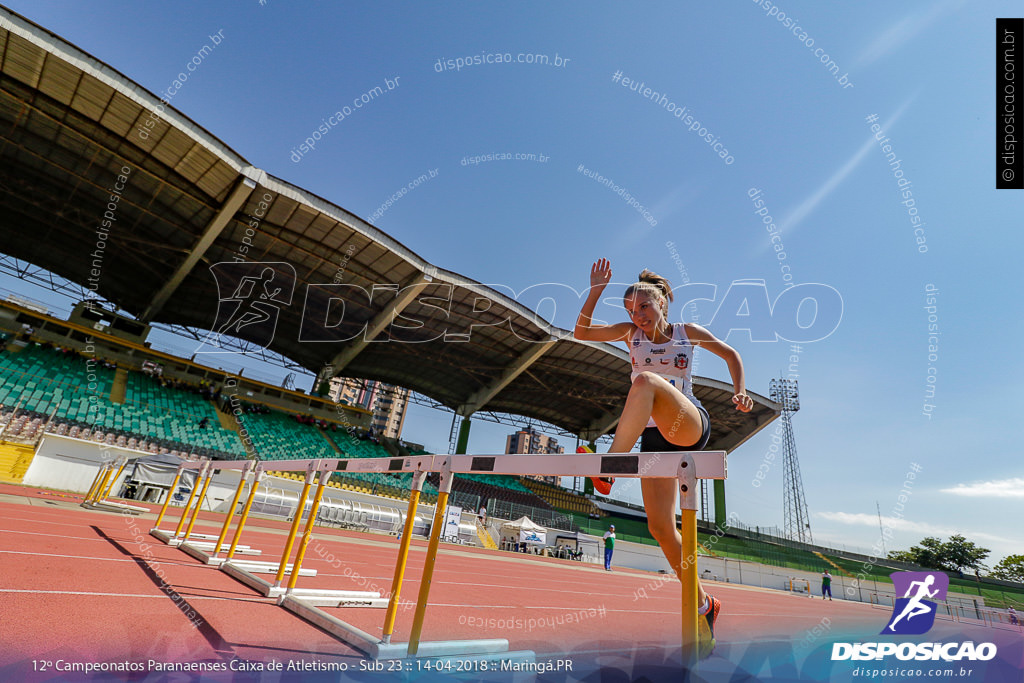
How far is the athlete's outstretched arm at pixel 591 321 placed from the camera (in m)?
2.58

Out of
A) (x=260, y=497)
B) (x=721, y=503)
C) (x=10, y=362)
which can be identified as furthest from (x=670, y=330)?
(x=721, y=503)

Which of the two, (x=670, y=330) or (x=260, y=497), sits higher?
(x=670, y=330)

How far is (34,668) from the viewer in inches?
→ 66.6

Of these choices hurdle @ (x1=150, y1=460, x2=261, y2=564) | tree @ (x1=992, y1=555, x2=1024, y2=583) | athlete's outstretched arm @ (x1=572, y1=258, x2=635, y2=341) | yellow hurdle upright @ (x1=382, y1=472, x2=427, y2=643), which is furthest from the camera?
tree @ (x1=992, y1=555, x2=1024, y2=583)

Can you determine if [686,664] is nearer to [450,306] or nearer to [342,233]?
[342,233]

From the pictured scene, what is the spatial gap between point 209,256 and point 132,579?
1940cm

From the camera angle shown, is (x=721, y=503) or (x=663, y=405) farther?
(x=721, y=503)

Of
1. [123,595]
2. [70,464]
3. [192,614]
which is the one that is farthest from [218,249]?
[192,614]

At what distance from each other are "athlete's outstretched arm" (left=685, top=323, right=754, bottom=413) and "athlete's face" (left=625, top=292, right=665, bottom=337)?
0.18 meters

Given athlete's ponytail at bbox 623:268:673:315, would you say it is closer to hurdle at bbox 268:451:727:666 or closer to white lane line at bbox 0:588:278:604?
hurdle at bbox 268:451:727:666

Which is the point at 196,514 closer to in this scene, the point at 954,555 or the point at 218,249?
the point at 218,249

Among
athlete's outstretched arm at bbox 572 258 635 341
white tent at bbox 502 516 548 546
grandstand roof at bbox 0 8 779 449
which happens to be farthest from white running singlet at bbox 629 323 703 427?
white tent at bbox 502 516 548 546

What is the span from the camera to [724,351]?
246 centimetres

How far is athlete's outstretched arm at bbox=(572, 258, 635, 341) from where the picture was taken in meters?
2.58
